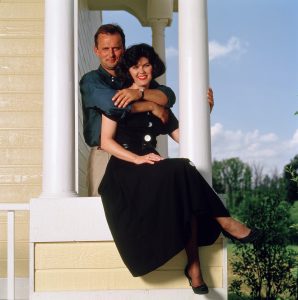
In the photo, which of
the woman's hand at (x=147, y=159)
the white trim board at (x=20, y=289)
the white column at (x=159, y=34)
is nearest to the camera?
the woman's hand at (x=147, y=159)

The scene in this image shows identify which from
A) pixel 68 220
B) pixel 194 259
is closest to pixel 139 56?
pixel 68 220

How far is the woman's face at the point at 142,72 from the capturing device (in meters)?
3.80

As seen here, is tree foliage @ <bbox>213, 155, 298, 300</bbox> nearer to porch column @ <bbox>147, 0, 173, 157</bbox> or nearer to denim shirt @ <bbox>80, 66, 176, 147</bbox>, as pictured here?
porch column @ <bbox>147, 0, 173, 157</bbox>

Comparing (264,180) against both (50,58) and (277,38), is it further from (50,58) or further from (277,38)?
(50,58)

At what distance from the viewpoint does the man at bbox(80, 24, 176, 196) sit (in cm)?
380

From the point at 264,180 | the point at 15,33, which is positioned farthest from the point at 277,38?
the point at 15,33

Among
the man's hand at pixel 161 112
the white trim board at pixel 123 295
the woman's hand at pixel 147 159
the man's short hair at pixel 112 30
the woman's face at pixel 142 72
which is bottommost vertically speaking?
the white trim board at pixel 123 295

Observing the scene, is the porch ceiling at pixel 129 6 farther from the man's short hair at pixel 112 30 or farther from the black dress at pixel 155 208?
the black dress at pixel 155 208

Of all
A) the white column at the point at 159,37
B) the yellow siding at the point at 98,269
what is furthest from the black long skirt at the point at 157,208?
the white column at the point at 159,37

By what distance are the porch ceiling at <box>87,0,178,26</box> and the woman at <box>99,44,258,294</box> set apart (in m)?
3.68

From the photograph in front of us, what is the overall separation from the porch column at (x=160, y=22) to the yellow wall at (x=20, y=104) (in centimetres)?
181

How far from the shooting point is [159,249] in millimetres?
3453

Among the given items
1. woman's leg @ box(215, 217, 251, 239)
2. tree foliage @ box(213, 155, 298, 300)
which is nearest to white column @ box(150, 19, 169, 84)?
tree foliage @ box(213, 155, 298, 300)

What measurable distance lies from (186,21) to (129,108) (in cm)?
75
